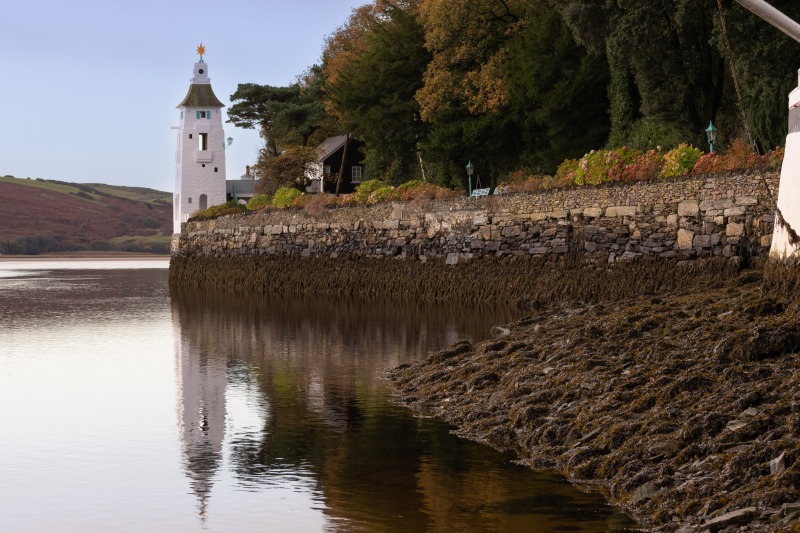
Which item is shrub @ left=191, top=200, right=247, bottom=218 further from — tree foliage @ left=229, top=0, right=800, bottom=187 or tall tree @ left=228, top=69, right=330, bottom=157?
tall tree @ left=228, top=69, right=330, bottom=157

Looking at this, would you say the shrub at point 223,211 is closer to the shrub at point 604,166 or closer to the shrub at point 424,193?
the shrub at point 424,193

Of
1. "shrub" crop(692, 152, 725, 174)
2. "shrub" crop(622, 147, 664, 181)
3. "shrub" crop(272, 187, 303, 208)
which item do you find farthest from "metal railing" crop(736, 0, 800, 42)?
"shrub" crop(272, 187, 303, 208)

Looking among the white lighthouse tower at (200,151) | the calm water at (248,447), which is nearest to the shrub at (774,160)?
the calm water at (248,447)

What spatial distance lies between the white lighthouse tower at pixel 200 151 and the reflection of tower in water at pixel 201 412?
5017 cm

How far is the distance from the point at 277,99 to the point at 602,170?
5264 centimetres

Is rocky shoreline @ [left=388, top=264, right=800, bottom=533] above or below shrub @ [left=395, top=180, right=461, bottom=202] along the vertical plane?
below

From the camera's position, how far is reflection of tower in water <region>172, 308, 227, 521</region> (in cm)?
1272

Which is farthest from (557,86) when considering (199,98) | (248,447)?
(199,98)

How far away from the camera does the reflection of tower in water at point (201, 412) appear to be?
12.7m

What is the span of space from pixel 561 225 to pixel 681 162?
375 cm

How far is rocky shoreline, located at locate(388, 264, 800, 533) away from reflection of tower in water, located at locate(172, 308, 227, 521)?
9.50 ft

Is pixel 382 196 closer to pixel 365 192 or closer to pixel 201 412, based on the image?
pixel 365 192

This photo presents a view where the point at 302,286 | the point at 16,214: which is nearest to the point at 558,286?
the point at 302,286

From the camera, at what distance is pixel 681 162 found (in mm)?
29031
